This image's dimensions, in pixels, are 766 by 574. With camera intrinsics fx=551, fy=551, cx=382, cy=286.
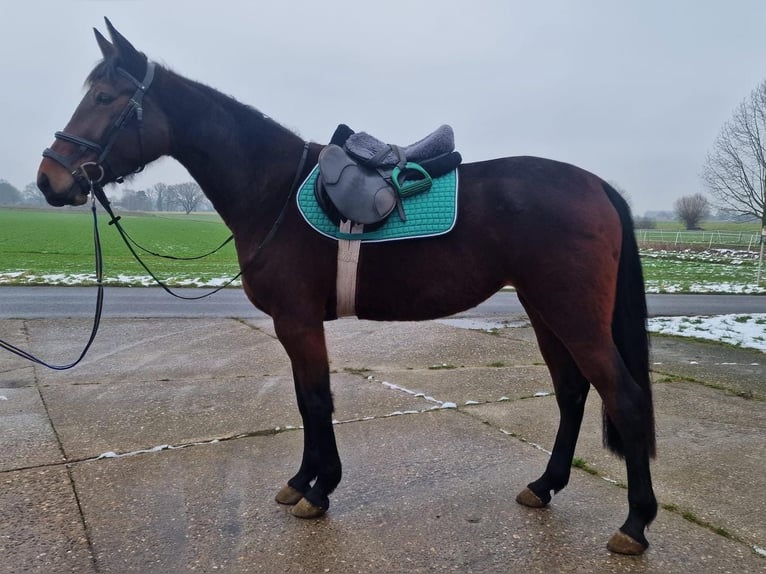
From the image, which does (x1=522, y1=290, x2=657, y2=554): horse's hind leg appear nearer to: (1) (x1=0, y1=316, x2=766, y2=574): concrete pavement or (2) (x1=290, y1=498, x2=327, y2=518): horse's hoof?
(1) (x1=0, y1=316, x2=766, y2=574): concrete pavement

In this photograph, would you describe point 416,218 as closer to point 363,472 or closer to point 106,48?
point 363,472

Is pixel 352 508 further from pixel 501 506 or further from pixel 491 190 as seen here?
pixel 491 190

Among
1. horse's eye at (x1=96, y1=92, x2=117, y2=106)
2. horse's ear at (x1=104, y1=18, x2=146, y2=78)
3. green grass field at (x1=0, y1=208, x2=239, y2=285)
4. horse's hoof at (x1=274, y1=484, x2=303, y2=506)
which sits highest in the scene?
horse's ear at (x1=104, y1=18, x2=146, y2=78)

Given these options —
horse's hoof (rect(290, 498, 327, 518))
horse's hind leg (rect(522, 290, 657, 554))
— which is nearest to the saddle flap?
horse's hind leg (rect(522, 290, 657, 554))

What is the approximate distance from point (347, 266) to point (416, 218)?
446mm

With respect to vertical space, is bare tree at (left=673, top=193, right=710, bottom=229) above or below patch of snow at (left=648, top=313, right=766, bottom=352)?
above

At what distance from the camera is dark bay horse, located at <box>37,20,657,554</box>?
8.96ft

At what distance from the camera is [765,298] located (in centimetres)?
A: 1424

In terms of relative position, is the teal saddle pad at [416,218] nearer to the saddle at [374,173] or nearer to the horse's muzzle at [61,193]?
the saddle at [374,173]

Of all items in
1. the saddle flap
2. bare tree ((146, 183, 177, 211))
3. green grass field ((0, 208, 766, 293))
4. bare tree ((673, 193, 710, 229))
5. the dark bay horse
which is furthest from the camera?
bare tree ((673, 193, 710, 229))

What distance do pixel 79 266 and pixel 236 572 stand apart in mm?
19384

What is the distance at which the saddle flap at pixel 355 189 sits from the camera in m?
2.84

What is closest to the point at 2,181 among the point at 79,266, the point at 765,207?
the point at 79,266

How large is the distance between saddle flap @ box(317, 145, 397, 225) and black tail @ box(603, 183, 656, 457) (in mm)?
1219
